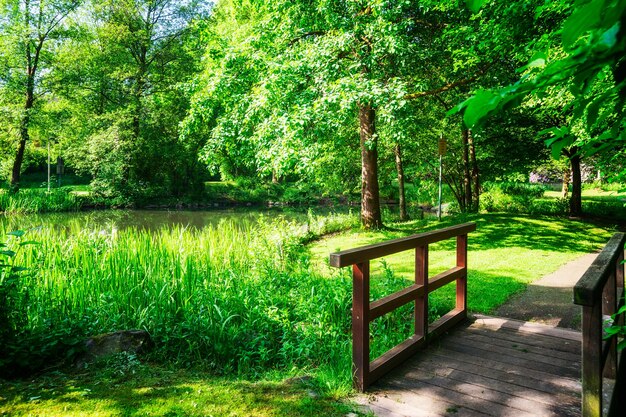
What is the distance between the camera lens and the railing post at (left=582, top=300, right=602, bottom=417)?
8.26ft

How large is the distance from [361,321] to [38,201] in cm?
2439

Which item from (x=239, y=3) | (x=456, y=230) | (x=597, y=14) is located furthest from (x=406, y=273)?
(x=239, y=3)

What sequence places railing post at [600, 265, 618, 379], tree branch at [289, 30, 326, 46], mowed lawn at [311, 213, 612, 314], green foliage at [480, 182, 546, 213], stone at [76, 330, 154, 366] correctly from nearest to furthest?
railing post at [600, 265, 618, 379], stone at [76, 330, 154, 366], mowed lawn at [311, 213, 612, 314], tree branch at [289, 30, 326, 46], green foliage at [480, 182, 546, 213]

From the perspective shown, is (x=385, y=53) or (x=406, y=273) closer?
(x=406, y=273)

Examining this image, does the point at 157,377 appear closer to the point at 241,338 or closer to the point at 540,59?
the point at 241,338

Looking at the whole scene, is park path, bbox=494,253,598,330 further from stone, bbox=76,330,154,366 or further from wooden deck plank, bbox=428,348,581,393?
stone, bbox=76,330,154,366

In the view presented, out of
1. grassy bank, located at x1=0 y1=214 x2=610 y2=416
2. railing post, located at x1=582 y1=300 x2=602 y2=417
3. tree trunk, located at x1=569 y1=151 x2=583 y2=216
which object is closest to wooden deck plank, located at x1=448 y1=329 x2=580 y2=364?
grassy bank, located at x1=0 y1=214 x2=610 y2=416

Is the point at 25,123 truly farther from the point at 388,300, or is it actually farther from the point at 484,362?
the point at 484,362

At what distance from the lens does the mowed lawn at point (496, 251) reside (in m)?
6.91

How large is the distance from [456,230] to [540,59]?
3776mm

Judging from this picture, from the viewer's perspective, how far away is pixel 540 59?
3.75 feet

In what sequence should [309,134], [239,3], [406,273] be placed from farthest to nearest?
1. [239,3]
2. [309,134]
3. [406,273]

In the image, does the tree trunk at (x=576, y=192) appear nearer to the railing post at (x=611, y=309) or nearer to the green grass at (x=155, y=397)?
the railing post at (x=611, y=309)

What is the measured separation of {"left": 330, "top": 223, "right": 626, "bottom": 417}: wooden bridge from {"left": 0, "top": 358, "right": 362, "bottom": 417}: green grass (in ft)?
1.60
